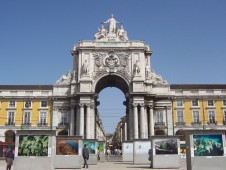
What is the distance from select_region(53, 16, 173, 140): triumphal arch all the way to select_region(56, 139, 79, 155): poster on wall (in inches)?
1197

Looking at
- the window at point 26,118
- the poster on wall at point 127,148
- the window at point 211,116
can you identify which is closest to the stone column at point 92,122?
the window at point 26,118

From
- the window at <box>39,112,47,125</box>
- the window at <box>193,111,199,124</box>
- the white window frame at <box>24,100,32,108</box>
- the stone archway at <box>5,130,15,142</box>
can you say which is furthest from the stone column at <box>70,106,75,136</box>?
the window at <box>193,111,199,124</box>

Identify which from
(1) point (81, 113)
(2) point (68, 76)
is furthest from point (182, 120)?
(2) point (68, 76)

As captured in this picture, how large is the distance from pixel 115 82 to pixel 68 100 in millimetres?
10772

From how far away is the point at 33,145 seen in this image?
24.8 m

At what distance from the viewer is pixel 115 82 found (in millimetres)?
70625

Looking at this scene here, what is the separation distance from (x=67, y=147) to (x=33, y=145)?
6517 millimetres

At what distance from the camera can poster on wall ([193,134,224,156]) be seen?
22312mm

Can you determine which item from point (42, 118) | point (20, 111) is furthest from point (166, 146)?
point (20, 111)

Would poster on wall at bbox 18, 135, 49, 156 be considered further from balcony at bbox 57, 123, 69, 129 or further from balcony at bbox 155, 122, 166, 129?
balcony at bbox 155, 122, 166, 129

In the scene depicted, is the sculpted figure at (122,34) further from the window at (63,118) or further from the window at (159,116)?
the window at (63,118)

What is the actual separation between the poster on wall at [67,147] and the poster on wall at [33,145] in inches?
246

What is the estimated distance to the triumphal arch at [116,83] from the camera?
6309 centimetres

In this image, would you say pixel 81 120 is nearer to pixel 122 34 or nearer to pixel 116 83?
pixel 116 83
